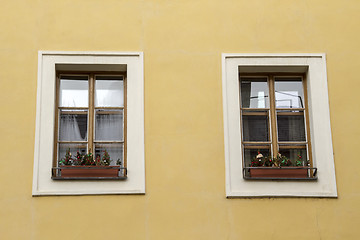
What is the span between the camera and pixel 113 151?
8.81m

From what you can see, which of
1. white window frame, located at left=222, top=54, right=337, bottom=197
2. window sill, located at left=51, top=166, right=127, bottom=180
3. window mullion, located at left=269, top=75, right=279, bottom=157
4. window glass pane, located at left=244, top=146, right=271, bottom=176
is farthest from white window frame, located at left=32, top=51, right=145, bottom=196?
window mullion, located at left=269, top=75, right=279, bottom=157

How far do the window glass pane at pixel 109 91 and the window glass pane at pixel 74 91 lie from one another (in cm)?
17

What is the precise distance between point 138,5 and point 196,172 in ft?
8.83

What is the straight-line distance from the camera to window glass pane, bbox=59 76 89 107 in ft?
29.5

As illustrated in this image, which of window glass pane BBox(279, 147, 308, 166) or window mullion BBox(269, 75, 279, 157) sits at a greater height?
window mullion BBox(269, 75, 279, 157)

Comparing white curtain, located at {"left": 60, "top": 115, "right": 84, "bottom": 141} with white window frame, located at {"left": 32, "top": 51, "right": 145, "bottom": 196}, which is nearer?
white window frame, located at {"left": 32, "top": 51, "right": 145, "bottom": 196}

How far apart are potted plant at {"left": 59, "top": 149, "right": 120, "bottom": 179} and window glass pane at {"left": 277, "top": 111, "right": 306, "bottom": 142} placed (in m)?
2.51

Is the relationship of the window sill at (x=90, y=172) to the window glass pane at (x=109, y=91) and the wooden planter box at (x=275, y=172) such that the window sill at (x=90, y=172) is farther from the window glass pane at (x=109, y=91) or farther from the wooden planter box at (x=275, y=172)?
the wooden planter box at (x=275, y=172)

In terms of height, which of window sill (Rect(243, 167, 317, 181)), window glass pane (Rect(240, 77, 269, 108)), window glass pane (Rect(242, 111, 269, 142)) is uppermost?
window glass pane (Rect(240, 77, 269, 108))

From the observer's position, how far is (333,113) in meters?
8.78

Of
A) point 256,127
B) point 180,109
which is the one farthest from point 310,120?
point 180,109

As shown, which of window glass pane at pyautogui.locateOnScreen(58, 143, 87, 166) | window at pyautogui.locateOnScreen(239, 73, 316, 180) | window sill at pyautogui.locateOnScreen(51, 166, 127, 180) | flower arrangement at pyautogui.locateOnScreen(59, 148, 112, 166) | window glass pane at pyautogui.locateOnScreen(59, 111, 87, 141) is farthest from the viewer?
window glass pane at pyautogui.locateOnScreen(59, 111, 87, 141)

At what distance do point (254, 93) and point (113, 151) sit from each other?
2311mm

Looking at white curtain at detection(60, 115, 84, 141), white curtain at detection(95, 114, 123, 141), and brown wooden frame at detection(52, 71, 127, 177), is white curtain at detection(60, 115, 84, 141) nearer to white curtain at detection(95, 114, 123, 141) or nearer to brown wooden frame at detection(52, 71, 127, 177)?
brown wooden frame at detection(52, 71, 127, 177)
